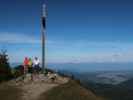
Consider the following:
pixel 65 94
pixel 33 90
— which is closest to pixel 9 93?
pixel 33 90

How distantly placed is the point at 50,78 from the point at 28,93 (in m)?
9.18

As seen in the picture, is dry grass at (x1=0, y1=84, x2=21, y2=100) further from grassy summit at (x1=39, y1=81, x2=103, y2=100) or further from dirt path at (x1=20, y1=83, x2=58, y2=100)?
grassy summit at (x1=39, y1=81, x2=103, y2=100)

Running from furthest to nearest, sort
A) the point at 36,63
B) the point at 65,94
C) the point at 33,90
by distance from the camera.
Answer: the point at 36,63 < the point at 33,90 < the point at 65,94

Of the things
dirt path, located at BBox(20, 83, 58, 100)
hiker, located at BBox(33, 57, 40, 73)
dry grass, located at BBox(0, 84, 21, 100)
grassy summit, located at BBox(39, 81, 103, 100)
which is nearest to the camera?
grassy summit, located at BBox(39, 81, 103, 100)

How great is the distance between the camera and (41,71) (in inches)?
1715

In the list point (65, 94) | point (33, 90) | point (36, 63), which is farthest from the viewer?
point (36, 63)

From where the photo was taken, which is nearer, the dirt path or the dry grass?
the dry grass

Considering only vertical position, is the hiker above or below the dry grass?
above

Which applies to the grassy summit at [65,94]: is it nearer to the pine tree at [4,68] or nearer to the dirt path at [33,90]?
the dirt path at [33,90]

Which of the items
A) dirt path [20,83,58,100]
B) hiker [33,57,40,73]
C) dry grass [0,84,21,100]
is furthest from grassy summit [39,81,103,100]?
hiker [33,57,40,73]

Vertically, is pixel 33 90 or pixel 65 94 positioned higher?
pixel 33 90

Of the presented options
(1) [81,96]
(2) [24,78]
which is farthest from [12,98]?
(2) [24,78]

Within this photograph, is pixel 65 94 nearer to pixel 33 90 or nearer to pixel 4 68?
pixel 33 90

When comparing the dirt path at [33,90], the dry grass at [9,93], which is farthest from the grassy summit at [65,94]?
the dry grass at [9,93]
